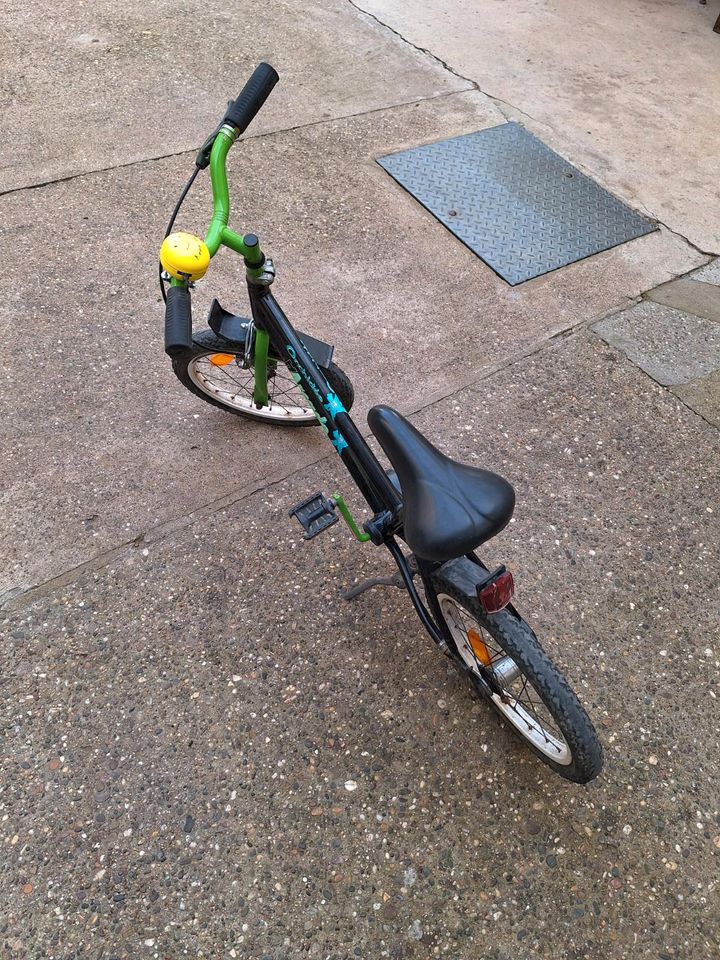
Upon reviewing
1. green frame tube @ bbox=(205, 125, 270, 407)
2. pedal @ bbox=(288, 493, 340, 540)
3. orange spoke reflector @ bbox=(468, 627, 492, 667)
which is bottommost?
pedal @ bbox=(288, 493, 340, 540)

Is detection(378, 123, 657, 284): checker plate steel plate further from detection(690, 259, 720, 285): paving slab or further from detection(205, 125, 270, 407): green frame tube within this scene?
detection(205, 125, 270, 407): green frame tube

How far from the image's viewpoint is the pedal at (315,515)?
239 cm

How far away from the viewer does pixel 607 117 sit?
16.3 feet

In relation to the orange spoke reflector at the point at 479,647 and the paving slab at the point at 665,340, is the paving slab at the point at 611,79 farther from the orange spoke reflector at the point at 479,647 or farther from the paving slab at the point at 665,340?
the orange spoke reflector at the point at 479,647

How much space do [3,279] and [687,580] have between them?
3.75 metres

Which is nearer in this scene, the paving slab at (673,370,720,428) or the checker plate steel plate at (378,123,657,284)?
the paving slab at (673,370,720,428)

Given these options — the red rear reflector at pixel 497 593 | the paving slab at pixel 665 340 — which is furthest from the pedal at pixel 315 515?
the paving slab at pixel 665 340

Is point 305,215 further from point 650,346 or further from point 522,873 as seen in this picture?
point 522,873

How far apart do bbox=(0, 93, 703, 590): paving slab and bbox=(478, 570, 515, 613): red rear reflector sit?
143cm

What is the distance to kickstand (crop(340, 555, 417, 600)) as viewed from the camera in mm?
2230

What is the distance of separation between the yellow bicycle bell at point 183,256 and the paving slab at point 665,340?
2.44 m

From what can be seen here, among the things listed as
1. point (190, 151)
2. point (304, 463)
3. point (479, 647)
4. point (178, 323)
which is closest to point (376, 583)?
point (479, 647)

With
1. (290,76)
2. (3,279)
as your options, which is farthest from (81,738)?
(290,76)

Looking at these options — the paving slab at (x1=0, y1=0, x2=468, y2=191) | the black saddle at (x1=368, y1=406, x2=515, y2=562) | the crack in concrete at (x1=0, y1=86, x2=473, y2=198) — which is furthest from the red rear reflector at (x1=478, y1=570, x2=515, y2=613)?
the paving slab at (x1=0, y1=0, x2=468, y2=191)
